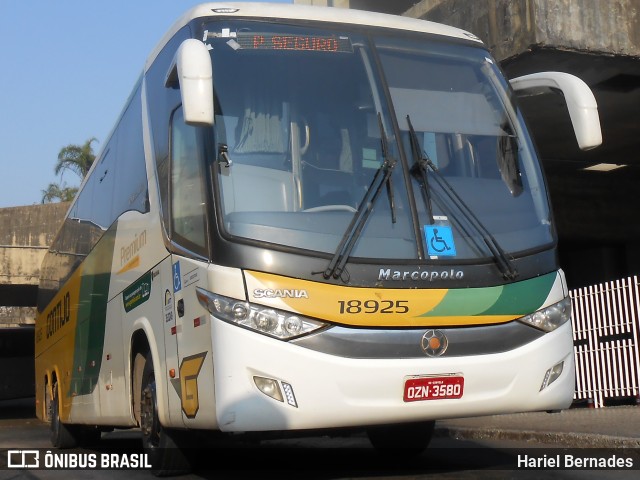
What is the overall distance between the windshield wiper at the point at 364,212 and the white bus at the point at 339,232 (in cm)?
1

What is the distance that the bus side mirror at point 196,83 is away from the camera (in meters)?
6.34

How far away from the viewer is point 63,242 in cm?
1369

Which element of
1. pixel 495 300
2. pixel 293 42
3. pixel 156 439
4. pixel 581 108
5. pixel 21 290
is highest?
pixel 293 42

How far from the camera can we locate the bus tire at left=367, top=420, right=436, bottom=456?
351 inches

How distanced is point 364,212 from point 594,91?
35.2 feet

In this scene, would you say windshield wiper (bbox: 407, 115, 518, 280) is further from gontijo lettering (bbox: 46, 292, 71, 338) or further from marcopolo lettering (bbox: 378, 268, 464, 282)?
gontijo lettering (bbox: 46, 292, 71, 338)

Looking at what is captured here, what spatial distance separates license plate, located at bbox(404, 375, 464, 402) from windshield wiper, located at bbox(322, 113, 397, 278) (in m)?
→ 0.83

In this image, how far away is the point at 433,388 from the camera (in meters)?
6.43

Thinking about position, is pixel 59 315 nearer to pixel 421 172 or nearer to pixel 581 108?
pixel 421 172

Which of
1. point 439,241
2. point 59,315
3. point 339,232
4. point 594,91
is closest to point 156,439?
point 339,232

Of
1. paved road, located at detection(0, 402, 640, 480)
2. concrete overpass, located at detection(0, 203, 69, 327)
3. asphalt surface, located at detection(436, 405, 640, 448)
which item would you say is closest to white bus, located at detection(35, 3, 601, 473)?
paved road, located at detection(0, 402, 640, 480)

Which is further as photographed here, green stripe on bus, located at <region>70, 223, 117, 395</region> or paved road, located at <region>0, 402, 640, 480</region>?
green stripe on bus, located at <region>70, 223, 117, 395</region>

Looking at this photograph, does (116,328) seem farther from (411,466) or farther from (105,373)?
(411,466)
